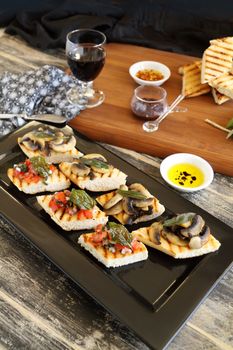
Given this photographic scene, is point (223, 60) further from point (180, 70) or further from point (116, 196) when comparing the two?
point (116, 196)

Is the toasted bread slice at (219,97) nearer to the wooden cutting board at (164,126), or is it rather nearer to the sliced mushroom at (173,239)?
the wooden cutting board at (164,126)

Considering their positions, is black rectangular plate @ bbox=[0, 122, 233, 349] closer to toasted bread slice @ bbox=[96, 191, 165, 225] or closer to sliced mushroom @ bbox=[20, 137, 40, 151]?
toasted bread slice @ bbox=[96, 191, 165, 225]

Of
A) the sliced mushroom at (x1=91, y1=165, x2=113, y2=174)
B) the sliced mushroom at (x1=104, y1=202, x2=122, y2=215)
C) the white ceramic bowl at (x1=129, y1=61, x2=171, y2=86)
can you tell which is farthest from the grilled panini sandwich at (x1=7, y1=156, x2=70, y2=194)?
the white ceramic bowl at (x1=129, y1=61, x2=171, y2=86)

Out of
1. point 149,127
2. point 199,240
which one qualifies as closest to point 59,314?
point 199,240

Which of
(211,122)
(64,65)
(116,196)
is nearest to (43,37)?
(64,65)

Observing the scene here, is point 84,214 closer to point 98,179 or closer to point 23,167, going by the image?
point 98,179

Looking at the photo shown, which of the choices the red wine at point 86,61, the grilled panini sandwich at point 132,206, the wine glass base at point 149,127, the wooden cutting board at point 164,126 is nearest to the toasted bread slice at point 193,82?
the wooden cutting board at point 164,126
